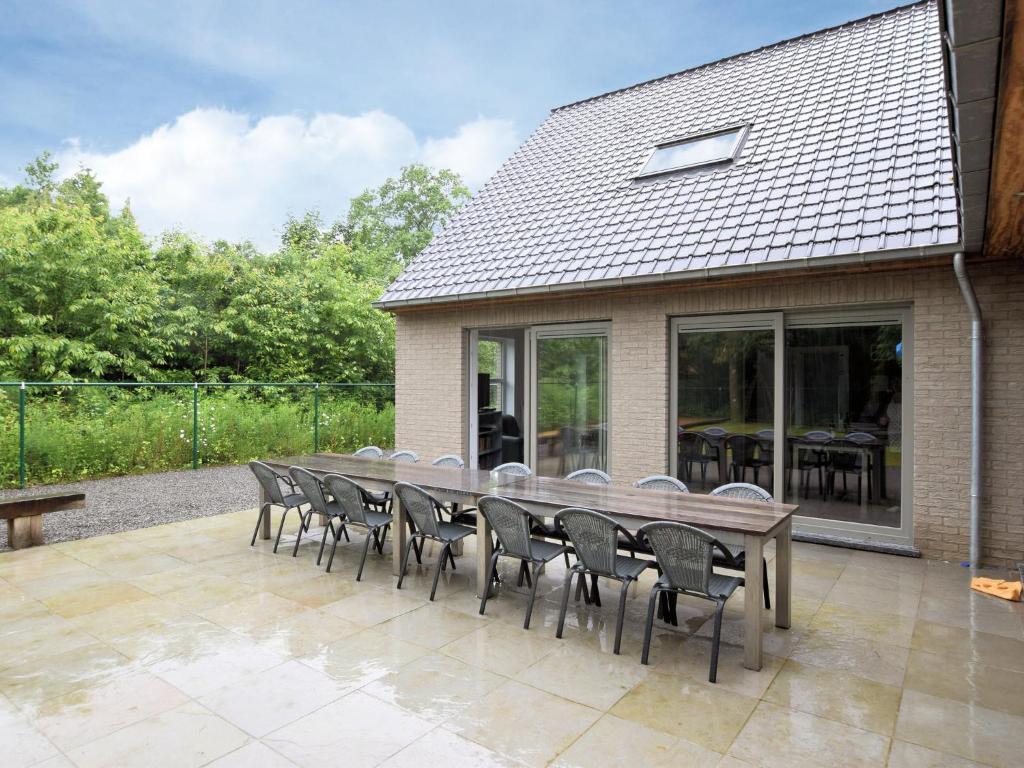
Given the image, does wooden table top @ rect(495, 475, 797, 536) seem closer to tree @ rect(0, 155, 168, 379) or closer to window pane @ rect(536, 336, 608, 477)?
window pane @ rect(536, 336, 608, 477)

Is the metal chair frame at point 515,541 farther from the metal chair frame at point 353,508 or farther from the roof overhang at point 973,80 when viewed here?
the roof overhang at point 973,80

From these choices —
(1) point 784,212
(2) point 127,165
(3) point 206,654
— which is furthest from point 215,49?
(2) point 127,165

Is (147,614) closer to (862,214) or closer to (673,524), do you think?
(673,524)

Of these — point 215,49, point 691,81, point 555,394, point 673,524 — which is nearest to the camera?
point 673,524

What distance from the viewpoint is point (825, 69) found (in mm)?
9273

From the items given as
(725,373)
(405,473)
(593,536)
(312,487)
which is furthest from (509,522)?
(725,373)

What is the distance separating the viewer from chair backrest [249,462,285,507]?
6.21 m

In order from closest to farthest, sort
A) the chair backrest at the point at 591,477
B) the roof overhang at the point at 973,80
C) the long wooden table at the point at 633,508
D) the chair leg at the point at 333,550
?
the roof overhang at the point at 973,80 < the long wooden table at the point at 633,508 < the chair leg at the point at 333,550 < the chair backrest at the point at 591,477

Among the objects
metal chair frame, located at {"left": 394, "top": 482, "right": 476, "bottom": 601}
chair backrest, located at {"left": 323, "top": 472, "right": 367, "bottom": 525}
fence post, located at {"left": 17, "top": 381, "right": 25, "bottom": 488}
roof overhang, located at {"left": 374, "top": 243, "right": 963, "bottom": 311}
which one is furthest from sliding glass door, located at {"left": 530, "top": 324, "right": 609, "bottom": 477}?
fence post, located at {"left": 17, "top": 381, "right": 25, "bottom": 488}

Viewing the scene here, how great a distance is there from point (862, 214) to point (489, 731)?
6.00m

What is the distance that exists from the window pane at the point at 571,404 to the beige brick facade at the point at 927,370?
0.29m

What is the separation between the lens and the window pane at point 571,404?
8.05 meters

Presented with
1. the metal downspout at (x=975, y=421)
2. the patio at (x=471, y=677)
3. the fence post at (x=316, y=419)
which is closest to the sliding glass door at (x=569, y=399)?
the patio at (x=471, y=677)

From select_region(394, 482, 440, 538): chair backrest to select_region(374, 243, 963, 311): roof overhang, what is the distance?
352 cm
